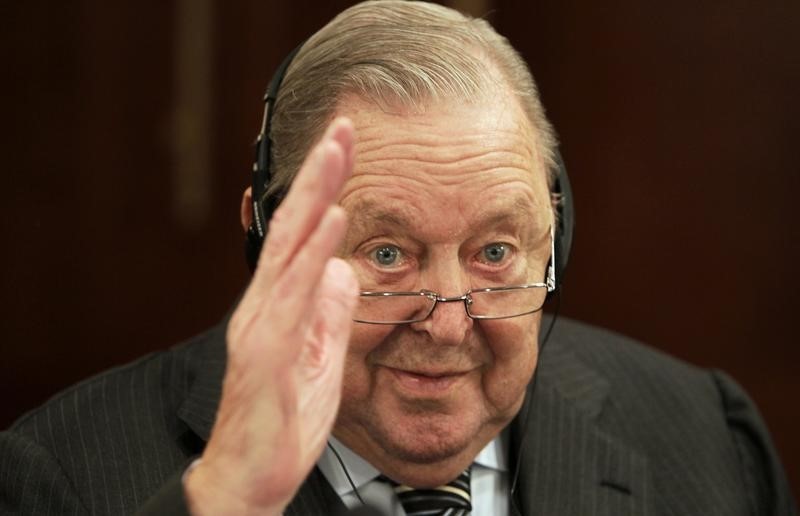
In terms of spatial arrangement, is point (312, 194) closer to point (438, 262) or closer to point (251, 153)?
point (438, 262)

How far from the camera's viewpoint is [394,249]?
6.26 ft

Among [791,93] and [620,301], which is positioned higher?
[791,93]

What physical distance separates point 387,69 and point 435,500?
73 centimetres

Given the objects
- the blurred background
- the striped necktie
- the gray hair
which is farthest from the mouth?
the blurred background

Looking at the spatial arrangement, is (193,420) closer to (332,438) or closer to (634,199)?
(332,438)

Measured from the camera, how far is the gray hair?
6.26 feet

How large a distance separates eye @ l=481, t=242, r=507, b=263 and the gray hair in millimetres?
220

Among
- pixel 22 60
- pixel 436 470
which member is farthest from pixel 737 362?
pixel 22 60

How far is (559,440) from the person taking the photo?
7.66 feet

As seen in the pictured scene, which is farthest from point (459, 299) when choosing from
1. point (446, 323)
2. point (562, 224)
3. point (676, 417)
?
point (676, 417)

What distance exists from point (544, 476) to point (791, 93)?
1.80m

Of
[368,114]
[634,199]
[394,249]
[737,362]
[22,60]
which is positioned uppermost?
[368,114]

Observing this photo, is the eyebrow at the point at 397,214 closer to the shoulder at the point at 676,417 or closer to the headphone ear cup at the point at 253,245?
the headphone ear cup at the point at 253,245

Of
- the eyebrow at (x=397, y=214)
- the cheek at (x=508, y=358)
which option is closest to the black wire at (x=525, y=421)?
the cheek at (x=508, y=358)
